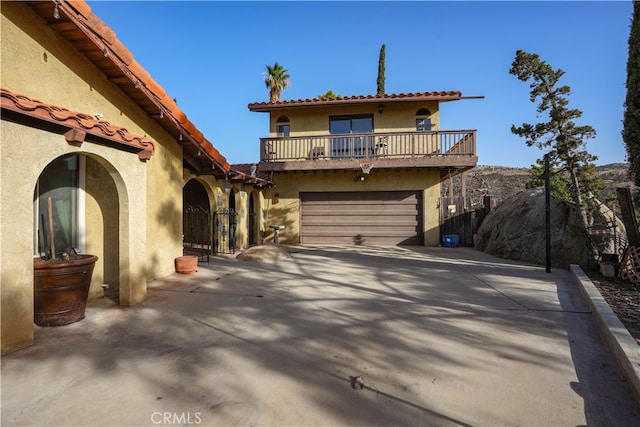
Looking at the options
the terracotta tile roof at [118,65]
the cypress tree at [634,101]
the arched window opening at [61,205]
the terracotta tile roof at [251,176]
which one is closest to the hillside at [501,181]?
the terracotta tile roof at [251,176]

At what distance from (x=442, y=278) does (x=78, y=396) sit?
625cm

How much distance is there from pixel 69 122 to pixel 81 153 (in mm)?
539

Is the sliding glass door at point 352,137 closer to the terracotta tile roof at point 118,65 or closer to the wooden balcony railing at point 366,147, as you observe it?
the wooden balcony railing at point 366,147

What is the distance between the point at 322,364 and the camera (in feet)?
9.93

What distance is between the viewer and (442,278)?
6871 mm

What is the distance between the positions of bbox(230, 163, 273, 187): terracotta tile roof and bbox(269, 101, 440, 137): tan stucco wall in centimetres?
189

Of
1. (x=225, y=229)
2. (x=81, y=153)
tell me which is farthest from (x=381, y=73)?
(x=81, y=153)

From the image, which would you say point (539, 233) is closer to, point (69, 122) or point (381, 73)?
point (69, 122)

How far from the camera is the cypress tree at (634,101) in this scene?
246 inches

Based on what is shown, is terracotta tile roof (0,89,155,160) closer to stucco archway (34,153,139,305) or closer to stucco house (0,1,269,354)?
stucco house (0,1,269,354)

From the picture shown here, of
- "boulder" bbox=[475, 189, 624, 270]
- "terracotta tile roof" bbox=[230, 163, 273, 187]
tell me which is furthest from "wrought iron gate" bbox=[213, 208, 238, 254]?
"boulder" bbox=[475, 189, 624, 270]

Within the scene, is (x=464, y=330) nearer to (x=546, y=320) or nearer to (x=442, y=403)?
(x=546, y=320)

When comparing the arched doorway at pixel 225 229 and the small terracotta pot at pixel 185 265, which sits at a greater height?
the arched doorway at pixel 225 229

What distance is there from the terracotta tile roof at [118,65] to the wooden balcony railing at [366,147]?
5.78 m
